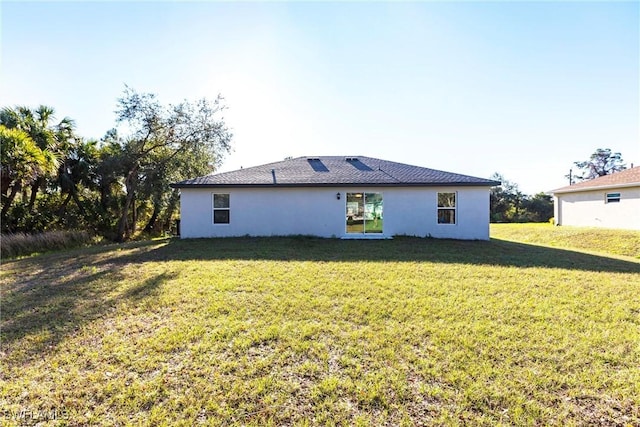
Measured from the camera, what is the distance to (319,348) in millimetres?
3604

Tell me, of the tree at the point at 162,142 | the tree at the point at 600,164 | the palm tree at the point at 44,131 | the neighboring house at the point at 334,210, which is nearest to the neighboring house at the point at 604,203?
the neighboring house at the point at 334,210

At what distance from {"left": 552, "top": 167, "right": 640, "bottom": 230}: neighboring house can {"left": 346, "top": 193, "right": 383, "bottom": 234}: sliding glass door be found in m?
13.4

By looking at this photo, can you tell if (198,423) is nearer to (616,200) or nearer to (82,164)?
(82,164)

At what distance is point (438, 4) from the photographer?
28.9 ft

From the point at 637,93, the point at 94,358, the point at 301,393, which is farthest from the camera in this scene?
the point at 637,93

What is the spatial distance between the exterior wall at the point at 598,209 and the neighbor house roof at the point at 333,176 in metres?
9.42

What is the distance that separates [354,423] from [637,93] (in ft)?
56.8

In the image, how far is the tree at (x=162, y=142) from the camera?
48.2 feet

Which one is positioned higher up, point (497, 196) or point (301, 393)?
point (497, 196)

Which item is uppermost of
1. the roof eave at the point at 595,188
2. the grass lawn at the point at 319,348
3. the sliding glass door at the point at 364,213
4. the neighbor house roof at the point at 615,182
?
the neighbor house roof at the point at 615,182

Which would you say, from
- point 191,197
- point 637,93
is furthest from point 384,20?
point 637,93

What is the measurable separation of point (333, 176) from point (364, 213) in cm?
212

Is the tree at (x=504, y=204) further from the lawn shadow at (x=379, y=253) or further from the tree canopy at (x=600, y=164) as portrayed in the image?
the lawn shadow at (x=379, y=253)

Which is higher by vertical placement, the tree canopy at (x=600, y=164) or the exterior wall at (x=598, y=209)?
the tree canopy at (x=600, y=164)
